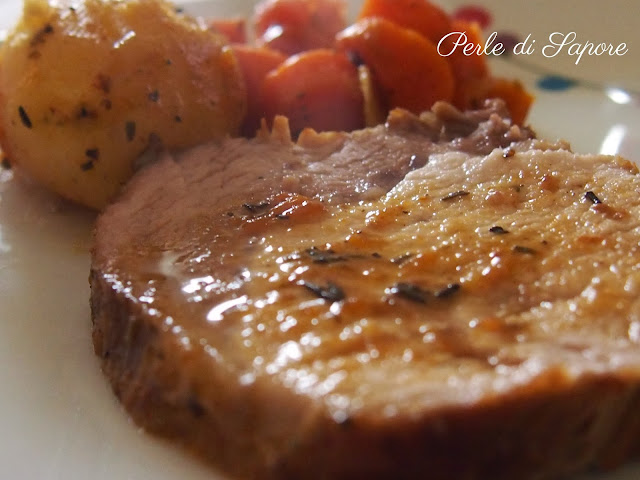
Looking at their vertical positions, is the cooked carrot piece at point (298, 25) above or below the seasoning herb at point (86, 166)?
above

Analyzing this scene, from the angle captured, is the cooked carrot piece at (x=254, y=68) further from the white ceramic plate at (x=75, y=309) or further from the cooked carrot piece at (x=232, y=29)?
the white ceramic plate at (x=75, y=309)

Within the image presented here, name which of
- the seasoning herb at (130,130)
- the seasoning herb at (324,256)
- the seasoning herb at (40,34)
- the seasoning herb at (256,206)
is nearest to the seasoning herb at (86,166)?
the seasoning herb at (130,130)

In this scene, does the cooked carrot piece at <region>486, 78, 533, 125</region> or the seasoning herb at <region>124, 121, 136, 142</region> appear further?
the cooked carrot piece at <region>486, 78, 533, 125</region>

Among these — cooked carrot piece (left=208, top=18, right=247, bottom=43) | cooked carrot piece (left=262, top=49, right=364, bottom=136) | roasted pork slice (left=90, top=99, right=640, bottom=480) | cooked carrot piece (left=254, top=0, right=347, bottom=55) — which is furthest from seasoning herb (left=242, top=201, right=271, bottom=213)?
cooked carrot piece (left=208, top=18, right=247, bottom=43)

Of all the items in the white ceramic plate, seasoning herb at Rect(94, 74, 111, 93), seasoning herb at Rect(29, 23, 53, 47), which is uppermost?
seasoning herb at Rect(29, 23, 53, 47)

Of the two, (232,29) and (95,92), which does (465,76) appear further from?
(95,92)

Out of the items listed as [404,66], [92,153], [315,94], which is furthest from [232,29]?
[92,153]

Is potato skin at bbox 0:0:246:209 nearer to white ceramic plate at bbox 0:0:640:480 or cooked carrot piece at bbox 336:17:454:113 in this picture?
white ceramic plate at bbox 0:0:640:480
